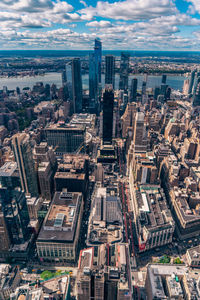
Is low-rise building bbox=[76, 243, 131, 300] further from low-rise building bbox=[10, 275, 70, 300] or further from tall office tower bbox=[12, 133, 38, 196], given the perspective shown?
tall office tower bbox=[12, 133, 38, 196]

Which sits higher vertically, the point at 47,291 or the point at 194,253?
the point at 47,291

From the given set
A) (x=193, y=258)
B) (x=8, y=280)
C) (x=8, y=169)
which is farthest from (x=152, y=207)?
(x=8, y=169)

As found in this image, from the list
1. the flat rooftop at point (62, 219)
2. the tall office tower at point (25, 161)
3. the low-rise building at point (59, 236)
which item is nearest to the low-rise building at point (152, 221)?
the low-rise building at point (59, 236)

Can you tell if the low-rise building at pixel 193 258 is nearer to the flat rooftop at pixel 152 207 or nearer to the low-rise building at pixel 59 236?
the flat rooftop at pixel 152 207

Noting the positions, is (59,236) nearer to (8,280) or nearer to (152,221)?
(8,280)

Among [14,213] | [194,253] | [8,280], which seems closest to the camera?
[8,280]

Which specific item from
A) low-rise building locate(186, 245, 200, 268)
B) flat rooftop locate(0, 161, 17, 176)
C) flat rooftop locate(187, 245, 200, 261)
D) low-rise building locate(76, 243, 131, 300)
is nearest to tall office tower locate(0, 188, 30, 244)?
flat rooftop locate(0, 161, 17, 176)

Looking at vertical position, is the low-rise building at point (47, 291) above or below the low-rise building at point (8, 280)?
above
